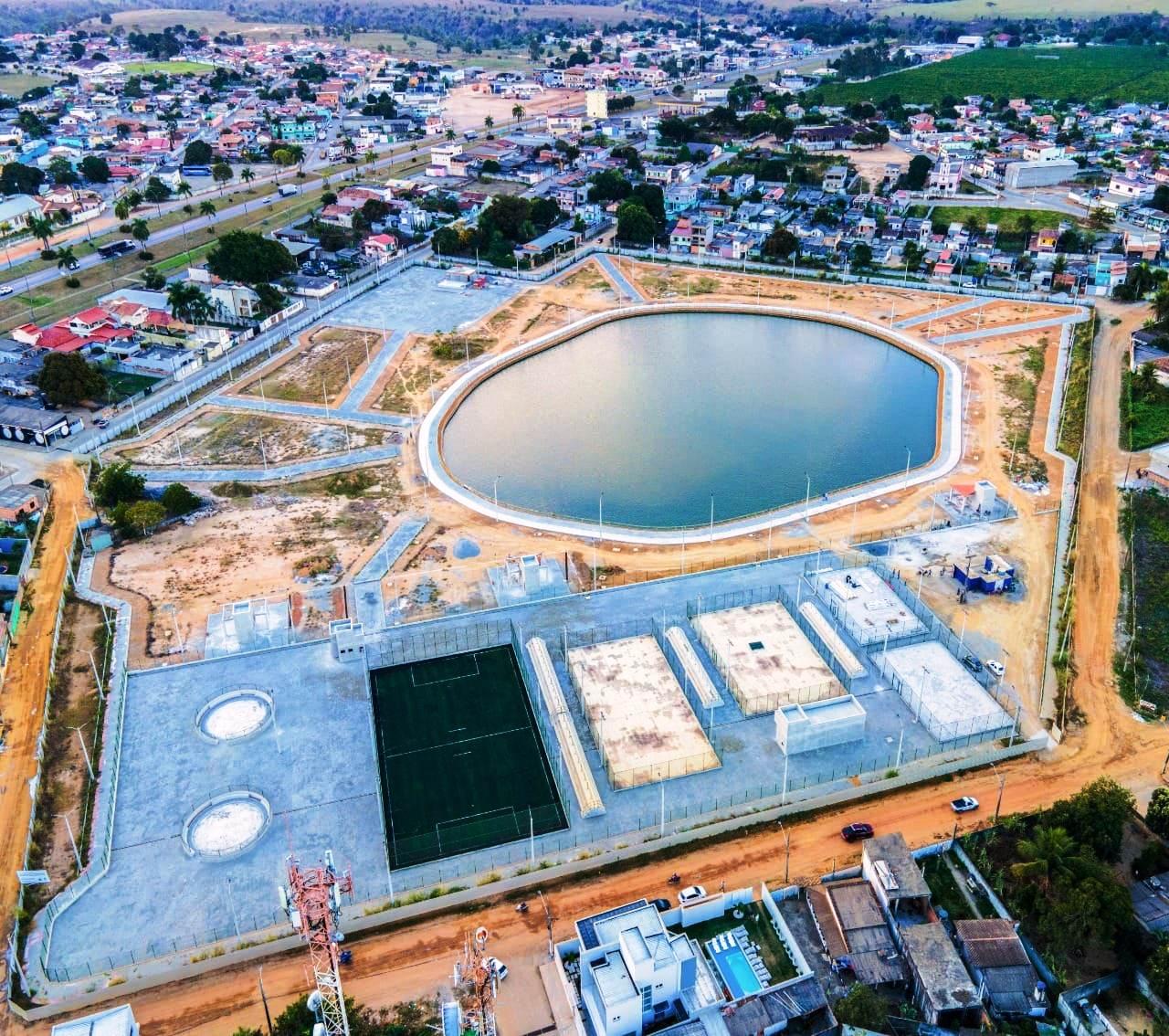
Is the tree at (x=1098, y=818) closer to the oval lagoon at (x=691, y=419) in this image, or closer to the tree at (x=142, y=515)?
the oval lagoon at (x=691, y=419)

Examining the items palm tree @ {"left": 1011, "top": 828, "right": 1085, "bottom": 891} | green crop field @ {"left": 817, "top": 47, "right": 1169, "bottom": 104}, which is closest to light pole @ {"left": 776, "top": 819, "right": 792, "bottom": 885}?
palm tree @ {"left": 1011, "top": 828, "right": 1085, "bottom": 891}

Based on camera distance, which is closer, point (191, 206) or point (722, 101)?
point (191, 206)

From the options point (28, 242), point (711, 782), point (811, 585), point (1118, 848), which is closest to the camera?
point (1118, 848)

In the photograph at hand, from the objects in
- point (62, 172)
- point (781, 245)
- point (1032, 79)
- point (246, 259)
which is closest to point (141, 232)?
point (246, 259)

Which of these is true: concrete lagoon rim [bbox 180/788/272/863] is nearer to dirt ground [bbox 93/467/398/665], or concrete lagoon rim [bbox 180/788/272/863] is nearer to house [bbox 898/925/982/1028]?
dirt ground [bbox 93/467/398/665]

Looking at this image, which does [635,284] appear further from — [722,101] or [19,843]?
[722,101]

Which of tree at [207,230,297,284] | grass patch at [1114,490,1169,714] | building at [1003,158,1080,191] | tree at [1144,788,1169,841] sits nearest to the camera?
tree at [1144,788,1169,841]

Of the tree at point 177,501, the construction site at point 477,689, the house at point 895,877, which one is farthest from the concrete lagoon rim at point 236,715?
the house at point 895,877

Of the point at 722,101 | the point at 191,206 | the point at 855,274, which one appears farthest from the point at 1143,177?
the point at 191,206
